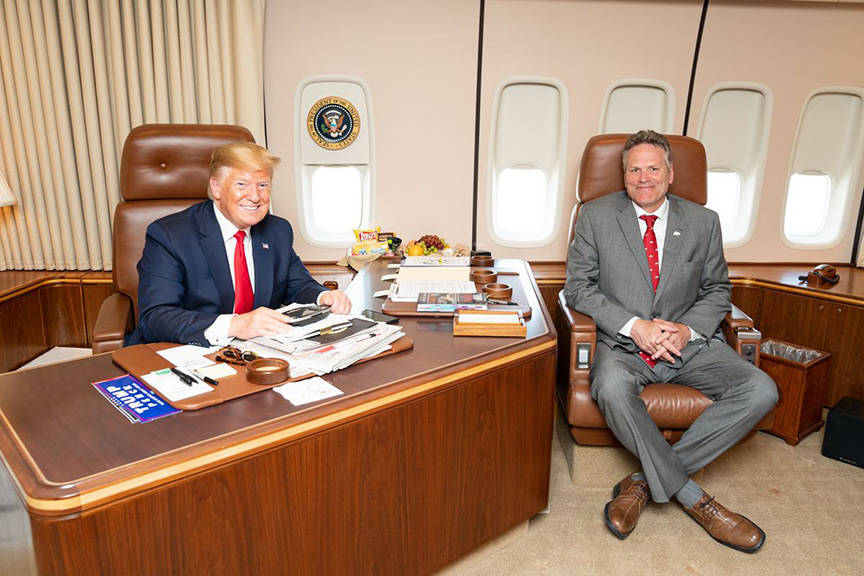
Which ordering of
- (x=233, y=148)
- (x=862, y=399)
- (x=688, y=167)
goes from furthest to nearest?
(x=862, y=399), (x=688, y=167), (x=233, y=148)

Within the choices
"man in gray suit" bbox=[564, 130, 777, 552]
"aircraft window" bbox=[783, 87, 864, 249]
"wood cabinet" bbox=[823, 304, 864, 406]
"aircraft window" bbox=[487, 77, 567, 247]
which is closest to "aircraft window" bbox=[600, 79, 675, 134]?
"aircraft window" bbox=[487, 77, 567, 247]

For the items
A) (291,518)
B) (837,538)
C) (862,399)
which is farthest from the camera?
(862,399)

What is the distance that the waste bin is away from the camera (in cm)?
309

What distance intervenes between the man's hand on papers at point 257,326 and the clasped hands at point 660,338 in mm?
1542

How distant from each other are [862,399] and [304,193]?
370cm

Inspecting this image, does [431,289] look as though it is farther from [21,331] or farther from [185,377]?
[21,331]

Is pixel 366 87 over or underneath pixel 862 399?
over

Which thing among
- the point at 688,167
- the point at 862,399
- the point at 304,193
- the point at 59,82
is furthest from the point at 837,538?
the point at 59,82

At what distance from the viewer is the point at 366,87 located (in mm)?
4012

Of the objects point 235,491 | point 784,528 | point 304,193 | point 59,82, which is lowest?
point 784,528

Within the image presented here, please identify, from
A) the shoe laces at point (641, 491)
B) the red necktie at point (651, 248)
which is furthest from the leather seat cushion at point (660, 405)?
the red necktie at point (651, 248)

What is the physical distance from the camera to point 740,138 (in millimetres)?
4352

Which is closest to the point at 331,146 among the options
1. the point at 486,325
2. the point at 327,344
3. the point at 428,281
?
the point at 428,281

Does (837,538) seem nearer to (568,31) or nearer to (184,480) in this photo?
(184,480)
